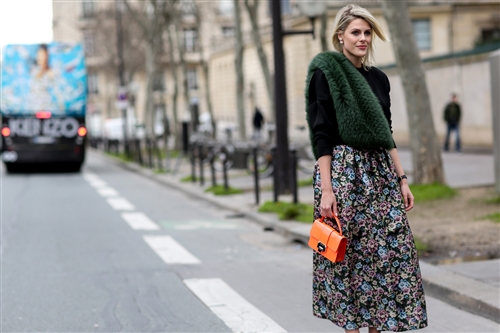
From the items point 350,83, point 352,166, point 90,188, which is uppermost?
point 350,83

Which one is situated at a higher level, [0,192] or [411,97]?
[411,97]

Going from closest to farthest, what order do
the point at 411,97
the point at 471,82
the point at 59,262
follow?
the point at 59,262
the point at 411,97
the point at 471,82

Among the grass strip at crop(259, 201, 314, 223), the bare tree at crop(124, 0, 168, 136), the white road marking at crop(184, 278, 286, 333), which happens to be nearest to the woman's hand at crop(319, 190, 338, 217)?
the white road marking at crop(184, 278, 286, 333)

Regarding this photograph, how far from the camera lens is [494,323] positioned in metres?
6.27

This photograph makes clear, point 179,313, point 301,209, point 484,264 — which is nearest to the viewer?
point 179,313

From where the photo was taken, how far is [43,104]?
26.5 meters

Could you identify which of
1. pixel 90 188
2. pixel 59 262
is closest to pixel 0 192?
pixel 90 188

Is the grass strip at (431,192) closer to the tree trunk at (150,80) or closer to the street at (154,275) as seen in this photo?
the street at (154,275)

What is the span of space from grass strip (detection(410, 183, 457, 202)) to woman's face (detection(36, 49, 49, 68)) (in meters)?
15.7

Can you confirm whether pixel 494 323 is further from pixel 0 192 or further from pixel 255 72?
pixel 255 72

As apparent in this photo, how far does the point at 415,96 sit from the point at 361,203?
10.0 metres

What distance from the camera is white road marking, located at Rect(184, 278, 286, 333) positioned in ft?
20.6

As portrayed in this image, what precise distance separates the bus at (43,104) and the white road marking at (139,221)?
12.6 metres

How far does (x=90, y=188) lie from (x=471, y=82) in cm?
1370
